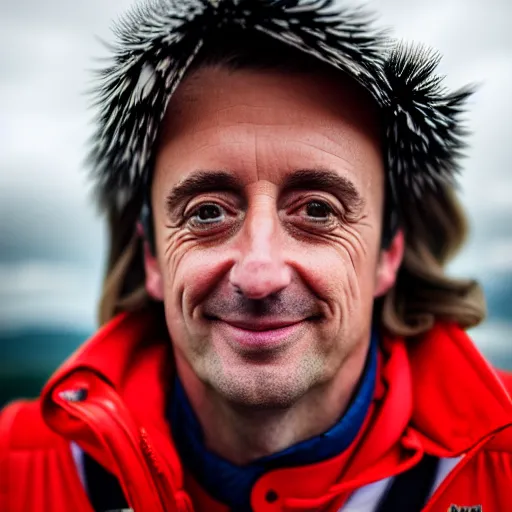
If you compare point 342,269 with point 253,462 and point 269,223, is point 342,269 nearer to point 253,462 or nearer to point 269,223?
point 269,223

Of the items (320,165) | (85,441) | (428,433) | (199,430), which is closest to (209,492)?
(199,430)

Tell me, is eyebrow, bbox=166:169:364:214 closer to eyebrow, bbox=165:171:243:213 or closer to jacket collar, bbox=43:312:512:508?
eyebrow, bbox=165:171:243:213

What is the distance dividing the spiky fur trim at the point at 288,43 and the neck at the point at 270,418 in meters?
0.81

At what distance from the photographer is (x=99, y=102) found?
1.84 metres

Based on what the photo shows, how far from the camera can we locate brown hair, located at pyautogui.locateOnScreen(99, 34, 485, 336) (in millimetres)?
2259

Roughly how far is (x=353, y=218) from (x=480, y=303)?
940mm

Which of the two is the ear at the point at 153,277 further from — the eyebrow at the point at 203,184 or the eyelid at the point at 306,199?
the eyelid at the point at 306,199

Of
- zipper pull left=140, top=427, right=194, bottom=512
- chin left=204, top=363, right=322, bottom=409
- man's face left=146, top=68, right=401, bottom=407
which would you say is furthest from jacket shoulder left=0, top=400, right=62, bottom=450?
chin left=204, top=363, right=322, bottom=409

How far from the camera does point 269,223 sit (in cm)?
161

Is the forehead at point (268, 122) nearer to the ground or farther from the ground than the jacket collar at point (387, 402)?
farther from the ground

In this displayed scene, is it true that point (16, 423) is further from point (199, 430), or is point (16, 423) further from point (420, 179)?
point (420, 179)

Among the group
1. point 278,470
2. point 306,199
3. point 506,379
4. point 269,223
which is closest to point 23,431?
point 278,470

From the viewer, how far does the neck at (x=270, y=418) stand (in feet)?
6.05

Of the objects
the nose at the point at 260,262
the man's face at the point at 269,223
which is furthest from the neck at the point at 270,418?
the nose at the point at 260,262
